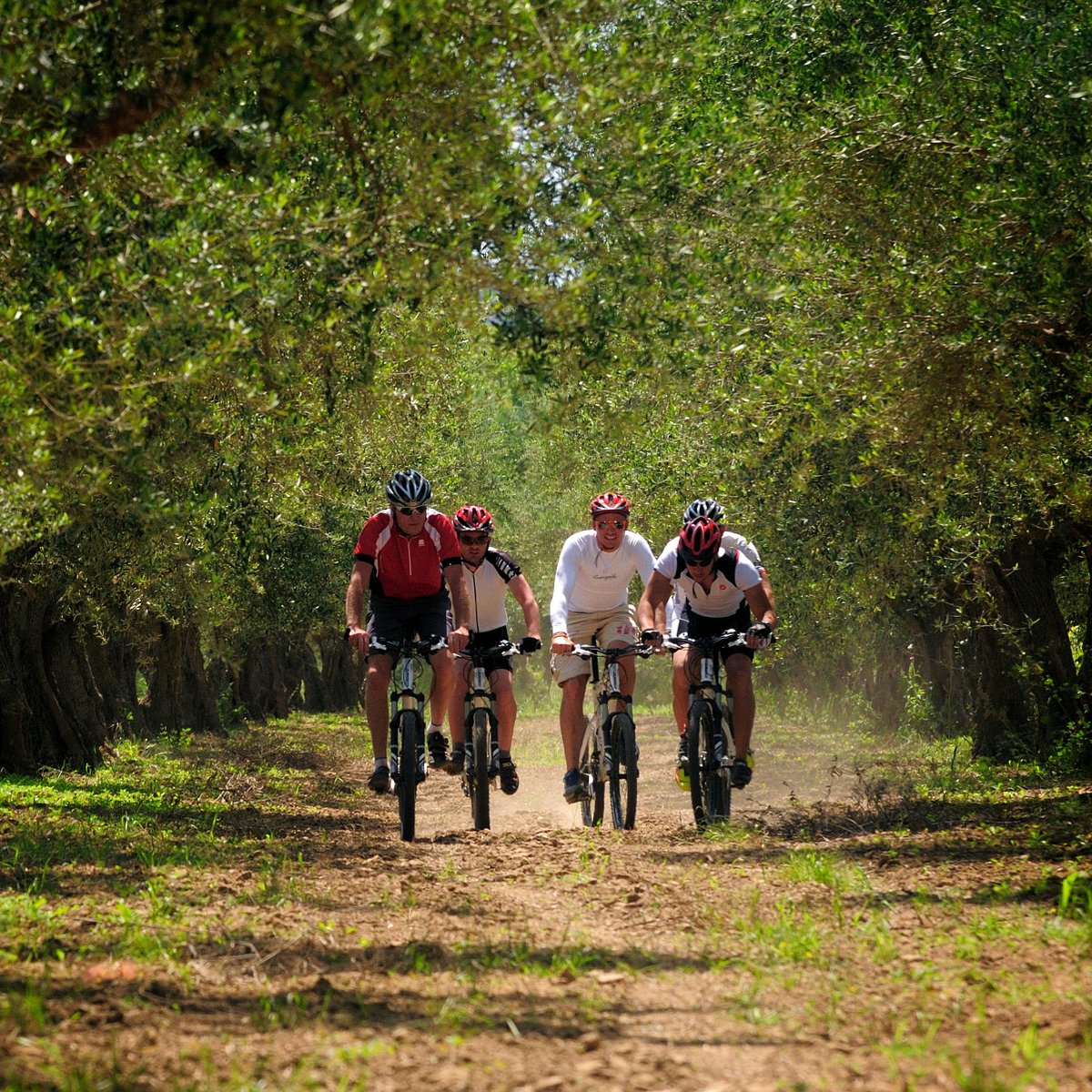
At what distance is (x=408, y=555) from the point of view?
10.6m

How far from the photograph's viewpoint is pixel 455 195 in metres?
7.84

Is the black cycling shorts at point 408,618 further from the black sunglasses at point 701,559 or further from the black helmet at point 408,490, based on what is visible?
the black sunglasses at point 701,559

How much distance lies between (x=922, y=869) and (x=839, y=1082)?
176 inches

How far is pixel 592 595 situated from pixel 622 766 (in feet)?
4.35

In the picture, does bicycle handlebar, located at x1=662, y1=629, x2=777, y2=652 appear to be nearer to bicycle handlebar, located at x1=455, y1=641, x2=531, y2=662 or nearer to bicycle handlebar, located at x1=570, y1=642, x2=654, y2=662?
bicycle handlebar, located at x1=570, y1=642, x2=654, y2=662

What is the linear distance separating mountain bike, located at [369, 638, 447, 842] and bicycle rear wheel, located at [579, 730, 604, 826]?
1397 mm

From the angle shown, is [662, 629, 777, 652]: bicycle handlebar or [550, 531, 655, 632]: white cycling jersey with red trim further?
[550, 531, 655, 632]: white cycling jersey with red trim

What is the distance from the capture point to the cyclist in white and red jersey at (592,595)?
11180 mm

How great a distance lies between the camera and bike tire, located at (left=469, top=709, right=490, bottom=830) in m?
10.9

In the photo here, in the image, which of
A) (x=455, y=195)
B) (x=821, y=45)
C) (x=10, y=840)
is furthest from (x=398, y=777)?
(x=821, y=45)

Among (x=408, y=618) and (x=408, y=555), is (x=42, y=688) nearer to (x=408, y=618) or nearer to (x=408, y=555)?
(x=408, y=618)

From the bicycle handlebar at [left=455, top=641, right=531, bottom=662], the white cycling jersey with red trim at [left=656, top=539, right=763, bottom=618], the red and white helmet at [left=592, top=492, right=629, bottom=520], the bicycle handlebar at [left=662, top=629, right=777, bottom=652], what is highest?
the red and white helmet at [left=592, top=492, right=629, bottom=520]

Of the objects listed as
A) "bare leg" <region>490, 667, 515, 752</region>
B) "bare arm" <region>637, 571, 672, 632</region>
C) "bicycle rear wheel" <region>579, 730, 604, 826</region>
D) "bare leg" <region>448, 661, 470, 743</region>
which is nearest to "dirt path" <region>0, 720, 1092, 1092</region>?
"bicycle rear wheel" <region>579, 730, 604, 826</region>

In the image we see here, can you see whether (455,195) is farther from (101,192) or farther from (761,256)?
(761,256)
